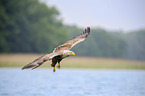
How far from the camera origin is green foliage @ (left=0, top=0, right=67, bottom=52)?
43944mm

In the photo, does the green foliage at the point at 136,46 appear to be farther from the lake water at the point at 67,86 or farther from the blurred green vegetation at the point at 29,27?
the lake water at the point at 67,86

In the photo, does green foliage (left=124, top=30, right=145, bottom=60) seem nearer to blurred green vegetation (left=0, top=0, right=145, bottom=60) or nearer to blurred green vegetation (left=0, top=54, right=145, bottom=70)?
blurred green vegetation (left=0, top=0, right=145, bottom=60)

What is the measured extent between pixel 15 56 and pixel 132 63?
18399 mm

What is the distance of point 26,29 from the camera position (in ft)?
154

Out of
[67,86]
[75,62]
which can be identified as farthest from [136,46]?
[67,86]

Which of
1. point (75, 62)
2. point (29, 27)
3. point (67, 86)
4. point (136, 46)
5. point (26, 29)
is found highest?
point (136, 46)

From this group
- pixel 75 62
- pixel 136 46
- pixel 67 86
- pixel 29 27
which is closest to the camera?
pixel 67 86

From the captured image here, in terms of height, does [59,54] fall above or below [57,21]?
below

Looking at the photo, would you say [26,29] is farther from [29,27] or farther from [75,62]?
[75,62]

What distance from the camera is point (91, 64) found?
39219 millimetres

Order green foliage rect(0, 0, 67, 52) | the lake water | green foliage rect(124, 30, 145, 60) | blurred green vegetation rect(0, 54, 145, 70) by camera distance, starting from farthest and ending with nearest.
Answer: green foliage rect(124, 30, 145, 60) → green foliage rect(0, 0, 67, 52) → blurred green vegetation rect(0, 54, 145, 70) → the lake water

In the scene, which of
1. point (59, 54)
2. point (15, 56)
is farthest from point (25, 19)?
point (59, 54)

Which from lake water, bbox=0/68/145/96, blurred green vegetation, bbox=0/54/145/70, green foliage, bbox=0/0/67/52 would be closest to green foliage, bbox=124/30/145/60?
→ green foliage, bbox=0/0/67/52

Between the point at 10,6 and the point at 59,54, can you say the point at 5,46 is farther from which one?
the point at 59,54
